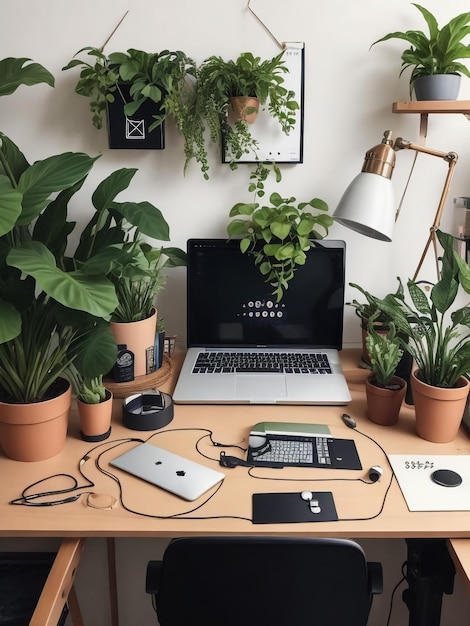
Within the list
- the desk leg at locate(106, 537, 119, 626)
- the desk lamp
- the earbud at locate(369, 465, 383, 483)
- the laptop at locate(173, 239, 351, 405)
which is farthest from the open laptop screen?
the desk leg at locate(106, 537, 119, 626)

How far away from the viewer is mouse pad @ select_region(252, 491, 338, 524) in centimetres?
111

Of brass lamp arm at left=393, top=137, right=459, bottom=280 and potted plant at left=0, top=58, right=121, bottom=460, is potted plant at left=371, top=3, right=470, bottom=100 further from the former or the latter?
potted plant at left=0, top=58, right=121, bottom=460

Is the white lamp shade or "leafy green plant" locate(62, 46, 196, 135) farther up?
"leafy green plant" locate(62, 46, 196, 135)

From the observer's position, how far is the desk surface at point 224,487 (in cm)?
109

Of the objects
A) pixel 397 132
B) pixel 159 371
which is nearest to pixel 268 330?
pixel 159 371

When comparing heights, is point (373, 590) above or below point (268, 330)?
below

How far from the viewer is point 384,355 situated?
4.61ft

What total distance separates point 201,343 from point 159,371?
18 cm

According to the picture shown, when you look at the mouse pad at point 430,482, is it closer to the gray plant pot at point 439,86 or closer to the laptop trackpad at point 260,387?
the laptop trackpad at point 260,387

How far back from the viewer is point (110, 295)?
1.12m

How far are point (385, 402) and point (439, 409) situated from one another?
134 mm

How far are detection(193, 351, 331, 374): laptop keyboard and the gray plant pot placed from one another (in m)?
0.79

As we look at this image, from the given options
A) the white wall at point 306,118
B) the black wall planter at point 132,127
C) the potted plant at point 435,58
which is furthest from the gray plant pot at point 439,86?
the black wall planter at point 132,127

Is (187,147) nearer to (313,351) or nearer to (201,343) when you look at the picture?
(201,343)
